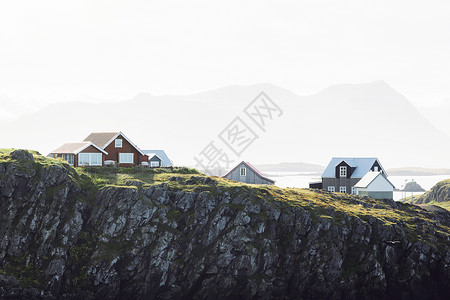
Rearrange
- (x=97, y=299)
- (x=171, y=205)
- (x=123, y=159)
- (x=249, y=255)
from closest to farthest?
(x=97, y=299), (x=249, y=255), (x=171, y=205), (x=123, y=159)

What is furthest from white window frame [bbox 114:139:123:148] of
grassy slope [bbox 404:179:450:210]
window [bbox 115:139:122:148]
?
grassy slope [bbox 404:179:450:210]

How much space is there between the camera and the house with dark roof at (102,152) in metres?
90.9

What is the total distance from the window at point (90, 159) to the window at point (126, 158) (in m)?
3.98

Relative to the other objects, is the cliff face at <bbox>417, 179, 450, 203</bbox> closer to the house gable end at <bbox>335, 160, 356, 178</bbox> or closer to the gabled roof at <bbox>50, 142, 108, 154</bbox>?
the house gable end at <bbox>335, 160, 356, 178</bbox>

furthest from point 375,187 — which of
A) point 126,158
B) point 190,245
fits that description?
point 126,158

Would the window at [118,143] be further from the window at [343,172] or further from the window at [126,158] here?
the window at [343,172]

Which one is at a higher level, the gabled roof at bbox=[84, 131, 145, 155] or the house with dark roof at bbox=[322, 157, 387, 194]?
the gabled roof at bbox=[84, 131, 145, 155]

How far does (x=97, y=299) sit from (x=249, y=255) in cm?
1942

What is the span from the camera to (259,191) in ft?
259

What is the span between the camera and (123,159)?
95.0 m

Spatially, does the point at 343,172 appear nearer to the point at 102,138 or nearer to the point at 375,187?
the point at 375,187

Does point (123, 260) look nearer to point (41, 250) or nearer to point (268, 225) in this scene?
point (41, 250)

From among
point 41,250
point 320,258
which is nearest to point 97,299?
point 41,250

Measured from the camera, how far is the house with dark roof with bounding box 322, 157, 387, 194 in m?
107
